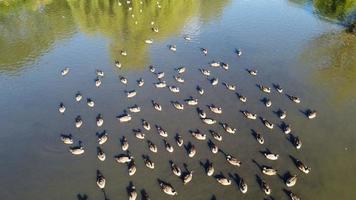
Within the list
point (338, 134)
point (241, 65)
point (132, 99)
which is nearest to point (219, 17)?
point (241, 65)

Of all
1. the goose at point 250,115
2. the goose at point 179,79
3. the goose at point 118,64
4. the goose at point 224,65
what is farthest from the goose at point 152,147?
the goose at point 224,65

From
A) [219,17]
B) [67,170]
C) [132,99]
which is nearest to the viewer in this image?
[67,170]

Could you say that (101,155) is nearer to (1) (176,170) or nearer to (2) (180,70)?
(1) (176,170)

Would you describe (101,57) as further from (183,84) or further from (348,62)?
(348,62)

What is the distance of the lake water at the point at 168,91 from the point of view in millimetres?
30125

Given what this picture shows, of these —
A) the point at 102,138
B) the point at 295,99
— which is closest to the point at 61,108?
the point at 102,138

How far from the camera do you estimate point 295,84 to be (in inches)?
1666

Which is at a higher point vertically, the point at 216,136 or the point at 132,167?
the point at 216,136

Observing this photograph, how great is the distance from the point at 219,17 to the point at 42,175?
37.4 m

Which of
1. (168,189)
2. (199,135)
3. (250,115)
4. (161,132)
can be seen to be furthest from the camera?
(250,115)

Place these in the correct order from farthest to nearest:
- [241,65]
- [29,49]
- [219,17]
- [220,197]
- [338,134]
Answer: [219,17] < [29,49] < [241,65] < [338,134] < [220,197]

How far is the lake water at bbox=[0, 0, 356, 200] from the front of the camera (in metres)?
30.1

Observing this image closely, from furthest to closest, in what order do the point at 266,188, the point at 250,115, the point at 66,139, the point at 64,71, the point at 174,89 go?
1. the point at 64,71
2. the point at 174,89
3. the point at 250,115
4. the point at 66,139
5. the point at 266,188

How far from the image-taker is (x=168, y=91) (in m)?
40.7
